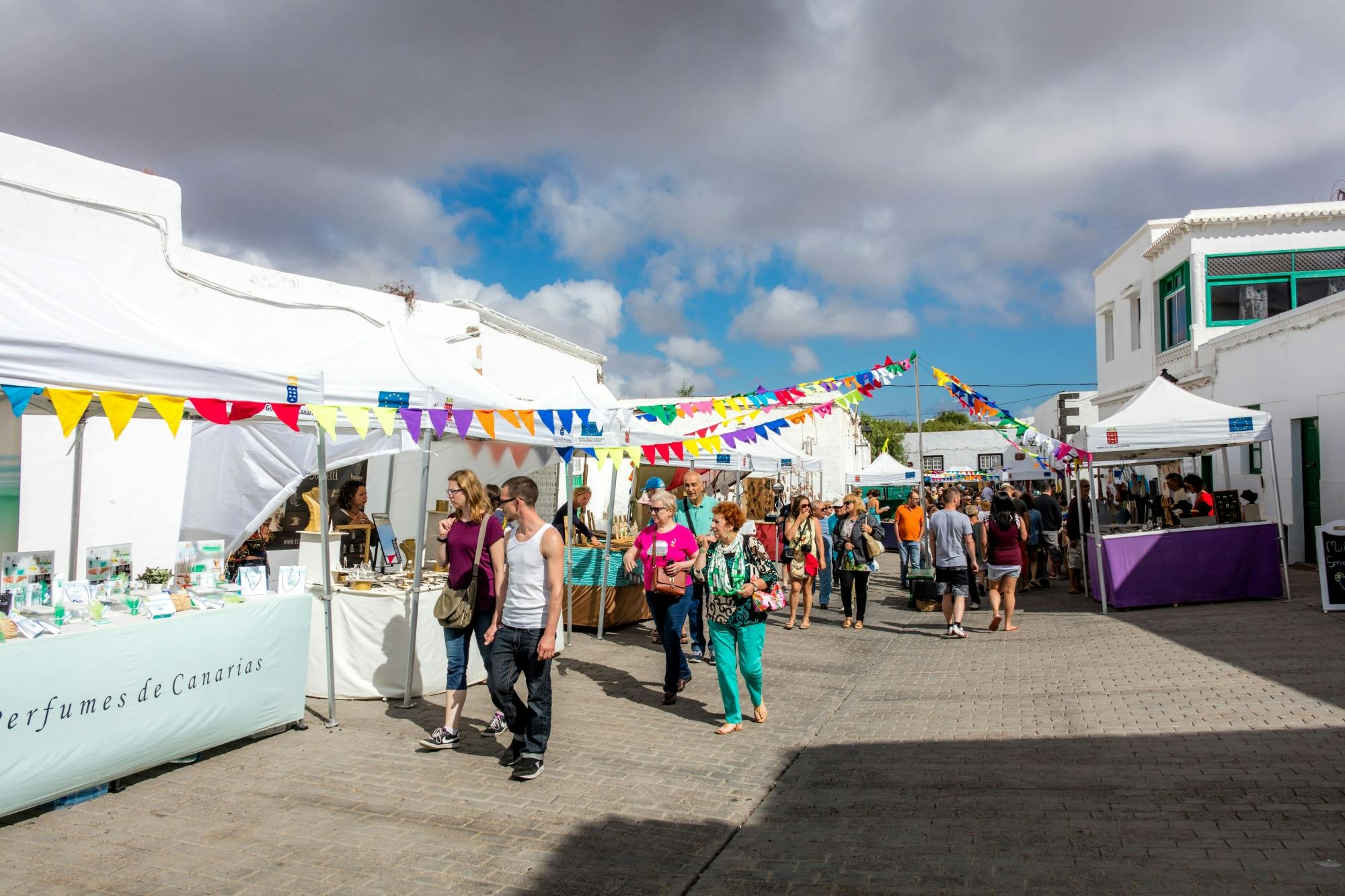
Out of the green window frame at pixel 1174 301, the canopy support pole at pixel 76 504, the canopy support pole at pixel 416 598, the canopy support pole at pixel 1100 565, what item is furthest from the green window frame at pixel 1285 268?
the canopy support pole at pixel 76 504

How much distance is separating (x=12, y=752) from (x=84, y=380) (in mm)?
2053

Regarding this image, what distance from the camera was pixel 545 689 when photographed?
214 inches

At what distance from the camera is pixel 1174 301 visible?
771 inches

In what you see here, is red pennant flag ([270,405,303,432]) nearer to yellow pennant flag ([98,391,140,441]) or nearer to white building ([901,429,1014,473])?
yellow pennant flag ([98,391,140,441])

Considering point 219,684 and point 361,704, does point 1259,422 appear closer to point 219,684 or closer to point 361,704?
point 361,704

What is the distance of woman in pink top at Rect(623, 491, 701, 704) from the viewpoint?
724 centimetres

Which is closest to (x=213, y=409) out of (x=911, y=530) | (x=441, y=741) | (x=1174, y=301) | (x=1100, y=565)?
(x=441, y=741)

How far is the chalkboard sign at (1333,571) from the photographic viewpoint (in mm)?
9742

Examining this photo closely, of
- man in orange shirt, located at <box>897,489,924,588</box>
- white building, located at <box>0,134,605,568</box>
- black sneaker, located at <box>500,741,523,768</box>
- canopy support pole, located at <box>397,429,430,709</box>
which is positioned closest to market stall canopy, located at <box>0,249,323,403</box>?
canopy support pole, located at <box>397,429,430,709</box>

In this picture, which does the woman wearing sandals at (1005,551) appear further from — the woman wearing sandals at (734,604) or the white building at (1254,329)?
the woman wearing sandals at (734,604)

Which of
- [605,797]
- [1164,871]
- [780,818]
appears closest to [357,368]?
[605,797]

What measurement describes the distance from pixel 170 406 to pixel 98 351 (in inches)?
20.3

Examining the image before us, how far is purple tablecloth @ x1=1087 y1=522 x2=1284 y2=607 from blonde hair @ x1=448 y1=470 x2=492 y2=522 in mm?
8526

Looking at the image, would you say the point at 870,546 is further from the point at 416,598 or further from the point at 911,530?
the point at 416,598
